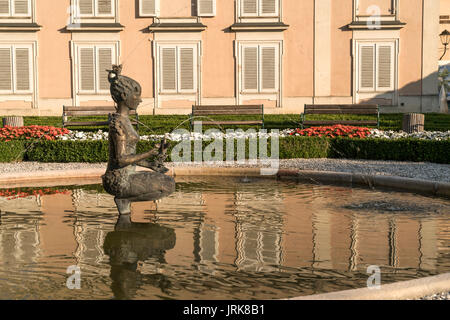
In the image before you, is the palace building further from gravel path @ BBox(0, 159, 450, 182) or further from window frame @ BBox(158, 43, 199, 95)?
gravel path @ BBox(0, 159, 450, 182)

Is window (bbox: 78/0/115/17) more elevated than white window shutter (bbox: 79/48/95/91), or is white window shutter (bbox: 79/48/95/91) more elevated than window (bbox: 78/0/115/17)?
window (bbox: 78/0/115/17)

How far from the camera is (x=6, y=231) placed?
628 cm

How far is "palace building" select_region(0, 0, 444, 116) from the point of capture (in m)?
22.3

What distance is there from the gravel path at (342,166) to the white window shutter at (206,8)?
1130cm

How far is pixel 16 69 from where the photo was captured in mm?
22266

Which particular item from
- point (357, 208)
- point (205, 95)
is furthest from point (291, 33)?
point (357, 208)

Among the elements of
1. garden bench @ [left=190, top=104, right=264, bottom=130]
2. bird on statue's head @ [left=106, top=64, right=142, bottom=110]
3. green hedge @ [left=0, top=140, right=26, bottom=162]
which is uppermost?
bird on statue's head @ [left=106, top=64, right=142, bottom=110]

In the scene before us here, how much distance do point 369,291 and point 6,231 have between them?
3.85 m

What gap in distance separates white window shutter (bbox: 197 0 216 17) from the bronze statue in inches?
646

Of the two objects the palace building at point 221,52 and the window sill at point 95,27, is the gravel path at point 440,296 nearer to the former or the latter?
the palace building at point 221,52

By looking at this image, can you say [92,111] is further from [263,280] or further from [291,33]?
[263,280]

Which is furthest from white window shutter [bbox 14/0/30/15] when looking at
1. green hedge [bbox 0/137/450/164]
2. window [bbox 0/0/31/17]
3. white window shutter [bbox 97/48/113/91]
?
green hedge [bbox 0/137/450/164]

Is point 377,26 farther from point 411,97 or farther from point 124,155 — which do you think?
point 124,155

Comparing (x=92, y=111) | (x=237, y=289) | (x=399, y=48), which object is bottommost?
(x=237, y=289)
